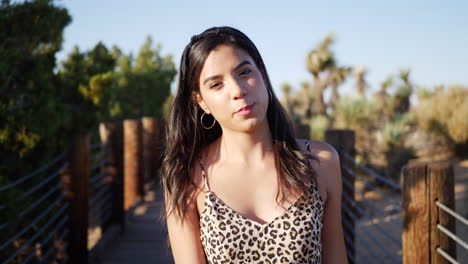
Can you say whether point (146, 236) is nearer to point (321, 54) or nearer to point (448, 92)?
point (448, 92)

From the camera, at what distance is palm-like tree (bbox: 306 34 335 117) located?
89.5ft

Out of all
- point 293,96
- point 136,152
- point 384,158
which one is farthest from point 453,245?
point 293,96

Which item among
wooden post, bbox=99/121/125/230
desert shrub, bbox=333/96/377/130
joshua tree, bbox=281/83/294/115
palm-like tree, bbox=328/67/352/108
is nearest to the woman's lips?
wooden post, bbox=99/121/125/230

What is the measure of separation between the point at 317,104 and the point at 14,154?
927 inches

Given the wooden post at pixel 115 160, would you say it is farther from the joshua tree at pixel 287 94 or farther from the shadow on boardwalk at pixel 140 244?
the joshua tree at pixel 287 94

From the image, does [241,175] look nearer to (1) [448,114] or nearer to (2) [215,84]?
(2) [215,84]

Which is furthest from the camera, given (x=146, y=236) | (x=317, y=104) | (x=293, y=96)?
(x=293, y=96)

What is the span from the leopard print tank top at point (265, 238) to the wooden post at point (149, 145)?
746 centimetres

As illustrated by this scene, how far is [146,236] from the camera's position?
17.9 feet

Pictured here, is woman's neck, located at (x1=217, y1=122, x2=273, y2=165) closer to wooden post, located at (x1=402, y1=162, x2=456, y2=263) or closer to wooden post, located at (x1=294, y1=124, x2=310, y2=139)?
wooden post, located at (x1=402, y1=162, x2=456, y2=263)

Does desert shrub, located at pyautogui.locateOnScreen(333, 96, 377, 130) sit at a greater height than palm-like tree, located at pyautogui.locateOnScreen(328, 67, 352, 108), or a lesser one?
lesser

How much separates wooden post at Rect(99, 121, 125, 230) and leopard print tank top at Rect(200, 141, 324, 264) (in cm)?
374

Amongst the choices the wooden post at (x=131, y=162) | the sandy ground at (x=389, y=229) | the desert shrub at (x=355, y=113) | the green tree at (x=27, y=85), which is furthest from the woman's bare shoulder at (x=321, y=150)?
the desert shrub at (x=355, y=113)

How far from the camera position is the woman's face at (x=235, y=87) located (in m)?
2.02
